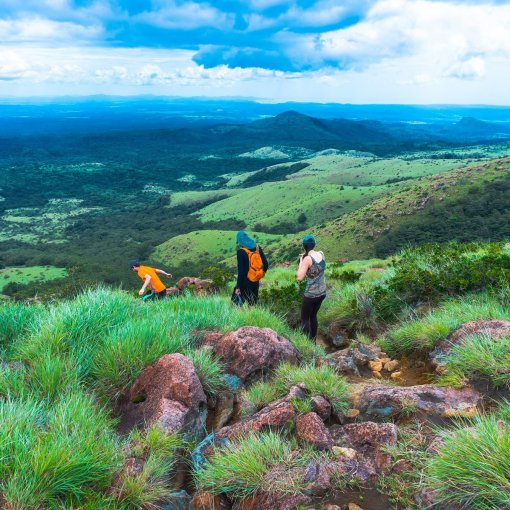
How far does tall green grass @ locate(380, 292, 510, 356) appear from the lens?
4.89 metres

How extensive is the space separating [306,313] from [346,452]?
344 cm

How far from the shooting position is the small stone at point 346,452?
298 cm

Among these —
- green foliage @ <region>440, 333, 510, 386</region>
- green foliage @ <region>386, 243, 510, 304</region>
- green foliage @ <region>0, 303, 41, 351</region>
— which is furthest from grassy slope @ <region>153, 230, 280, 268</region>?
green foliage @ <region>440, 333, 510, 386</region>

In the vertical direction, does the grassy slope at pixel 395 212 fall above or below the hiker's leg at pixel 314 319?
below

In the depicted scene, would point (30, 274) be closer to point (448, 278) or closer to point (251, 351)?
point (448, 278)

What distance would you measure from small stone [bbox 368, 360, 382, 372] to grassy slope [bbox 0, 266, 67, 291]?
210ft

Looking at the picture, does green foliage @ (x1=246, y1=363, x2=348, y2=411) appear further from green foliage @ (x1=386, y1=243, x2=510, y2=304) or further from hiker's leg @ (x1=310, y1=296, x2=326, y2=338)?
green foliage @ (x1=386, y1=243, x2=510, y2=304)

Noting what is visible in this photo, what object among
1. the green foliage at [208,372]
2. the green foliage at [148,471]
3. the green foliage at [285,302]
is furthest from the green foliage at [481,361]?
the green foliage at [285,302]

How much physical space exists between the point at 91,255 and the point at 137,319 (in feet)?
295

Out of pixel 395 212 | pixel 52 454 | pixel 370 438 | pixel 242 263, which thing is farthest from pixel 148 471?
pixel 395 212

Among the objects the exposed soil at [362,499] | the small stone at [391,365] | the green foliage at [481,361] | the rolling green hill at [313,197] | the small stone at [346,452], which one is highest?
the green foliage at [481,361]

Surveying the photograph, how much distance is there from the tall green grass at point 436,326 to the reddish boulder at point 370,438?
1998 millimetres

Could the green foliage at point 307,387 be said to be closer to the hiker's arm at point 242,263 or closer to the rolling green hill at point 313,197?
the hiker's arm at point 242,263

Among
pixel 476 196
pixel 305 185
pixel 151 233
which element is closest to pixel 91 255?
pixel 151 233
